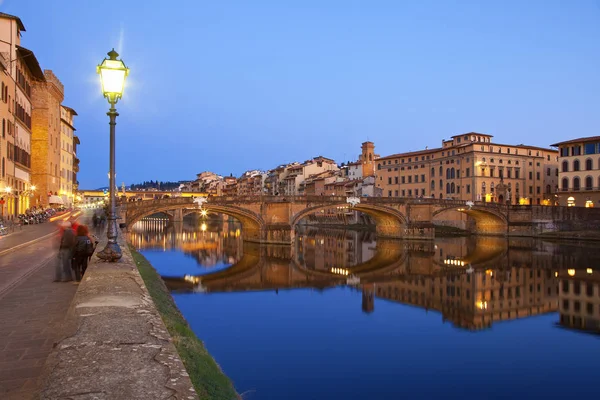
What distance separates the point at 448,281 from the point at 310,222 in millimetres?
62903

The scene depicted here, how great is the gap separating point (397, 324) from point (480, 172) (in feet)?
179

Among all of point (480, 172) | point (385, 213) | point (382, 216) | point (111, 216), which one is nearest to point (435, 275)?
point (111, 216)

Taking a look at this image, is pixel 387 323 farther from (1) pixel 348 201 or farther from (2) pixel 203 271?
(1) pixel 348 201

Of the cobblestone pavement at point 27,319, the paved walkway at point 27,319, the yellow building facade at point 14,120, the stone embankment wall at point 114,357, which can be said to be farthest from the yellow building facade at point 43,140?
the stone embankment wall at point 114,357

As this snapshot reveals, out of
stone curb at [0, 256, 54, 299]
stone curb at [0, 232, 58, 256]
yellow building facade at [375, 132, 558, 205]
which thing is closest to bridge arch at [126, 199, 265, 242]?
stone curb at [0, 232, 58, 256]

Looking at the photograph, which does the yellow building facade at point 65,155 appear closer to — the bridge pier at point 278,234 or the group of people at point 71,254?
the bridge pier at point 278,234

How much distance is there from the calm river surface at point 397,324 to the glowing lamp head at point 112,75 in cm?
718

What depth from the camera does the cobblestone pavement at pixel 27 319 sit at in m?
5.12

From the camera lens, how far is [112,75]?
31.8 feet

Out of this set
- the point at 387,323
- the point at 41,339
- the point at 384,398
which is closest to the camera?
the point at 41,339

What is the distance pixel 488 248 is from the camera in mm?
47844

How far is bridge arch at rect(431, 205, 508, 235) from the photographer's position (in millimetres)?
58969

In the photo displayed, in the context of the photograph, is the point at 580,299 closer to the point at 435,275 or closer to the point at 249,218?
the point at 435,275

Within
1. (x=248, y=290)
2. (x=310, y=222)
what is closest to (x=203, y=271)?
(x=248, y=290)
